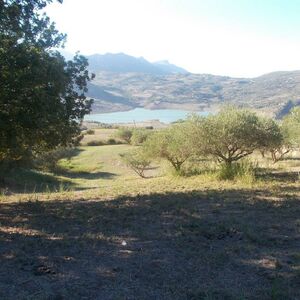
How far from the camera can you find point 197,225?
25.9ft

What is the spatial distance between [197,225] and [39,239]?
2.83 m

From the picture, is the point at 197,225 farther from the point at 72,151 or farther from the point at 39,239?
the point at 72,151

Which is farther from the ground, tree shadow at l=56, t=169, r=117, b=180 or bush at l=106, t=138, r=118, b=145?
→ bush at l=106, t=138, r=118, b=145

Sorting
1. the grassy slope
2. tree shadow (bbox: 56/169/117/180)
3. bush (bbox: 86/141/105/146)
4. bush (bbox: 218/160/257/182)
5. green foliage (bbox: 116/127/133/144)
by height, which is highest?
the grassy slope

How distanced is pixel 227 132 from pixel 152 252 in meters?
10.7

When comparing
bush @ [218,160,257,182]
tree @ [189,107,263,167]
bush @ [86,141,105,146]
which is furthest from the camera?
bush @ [86,141,105,146]

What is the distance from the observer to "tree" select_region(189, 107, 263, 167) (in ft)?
53.9

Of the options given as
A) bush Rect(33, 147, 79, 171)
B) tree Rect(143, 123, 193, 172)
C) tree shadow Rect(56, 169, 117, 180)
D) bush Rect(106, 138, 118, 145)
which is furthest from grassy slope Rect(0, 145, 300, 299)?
bush Rect(106, 138, 118, 145)

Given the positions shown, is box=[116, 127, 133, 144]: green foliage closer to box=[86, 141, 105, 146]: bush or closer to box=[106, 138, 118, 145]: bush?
box=[106, 138, 118, 145]: bush

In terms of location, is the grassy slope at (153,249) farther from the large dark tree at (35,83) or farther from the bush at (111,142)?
the bush at (111,142)

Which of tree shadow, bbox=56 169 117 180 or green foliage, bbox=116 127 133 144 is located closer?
tree shadow, bbox=56 169 117 180

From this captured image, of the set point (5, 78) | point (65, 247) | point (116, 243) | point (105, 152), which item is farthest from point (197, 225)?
point (105, 152)

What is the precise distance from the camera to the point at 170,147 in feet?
71.2

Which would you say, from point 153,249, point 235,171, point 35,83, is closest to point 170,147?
point 235,171
